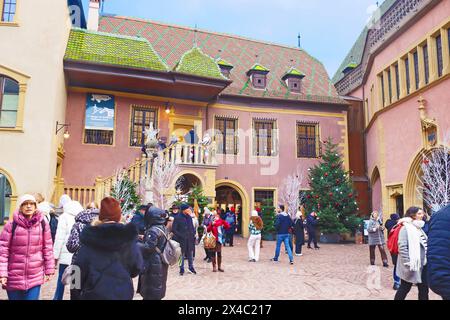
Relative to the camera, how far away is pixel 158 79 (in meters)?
17.8

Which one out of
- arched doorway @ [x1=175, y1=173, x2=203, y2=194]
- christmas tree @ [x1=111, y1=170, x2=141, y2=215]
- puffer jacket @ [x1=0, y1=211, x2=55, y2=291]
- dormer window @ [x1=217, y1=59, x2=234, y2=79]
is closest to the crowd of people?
puffer jacket @ [x1=0, y1=211, x2=55, y2=291]

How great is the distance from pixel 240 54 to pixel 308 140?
754cm

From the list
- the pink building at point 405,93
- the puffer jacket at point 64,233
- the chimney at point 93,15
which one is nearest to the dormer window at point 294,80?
the pink building at point 405,93

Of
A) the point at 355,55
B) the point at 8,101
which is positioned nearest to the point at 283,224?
the point at 8,101

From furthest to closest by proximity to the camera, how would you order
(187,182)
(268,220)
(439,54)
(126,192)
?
(268,220) → (187,182) → (439,54) → (126,192)

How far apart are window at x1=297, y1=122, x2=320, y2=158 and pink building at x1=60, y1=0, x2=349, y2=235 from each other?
0.20 ft

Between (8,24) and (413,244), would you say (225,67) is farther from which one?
(413,244)

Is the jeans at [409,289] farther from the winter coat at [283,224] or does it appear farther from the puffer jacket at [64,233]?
the winter coat at [283,224]

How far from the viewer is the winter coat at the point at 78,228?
5137 mm

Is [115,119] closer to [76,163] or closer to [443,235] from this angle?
→ [76,163]

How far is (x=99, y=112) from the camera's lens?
18.2 metres

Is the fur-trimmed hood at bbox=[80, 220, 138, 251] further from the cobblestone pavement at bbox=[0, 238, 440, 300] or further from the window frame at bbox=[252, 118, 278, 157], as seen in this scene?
the window frame at bbox=[252, 118, 278, 157]
